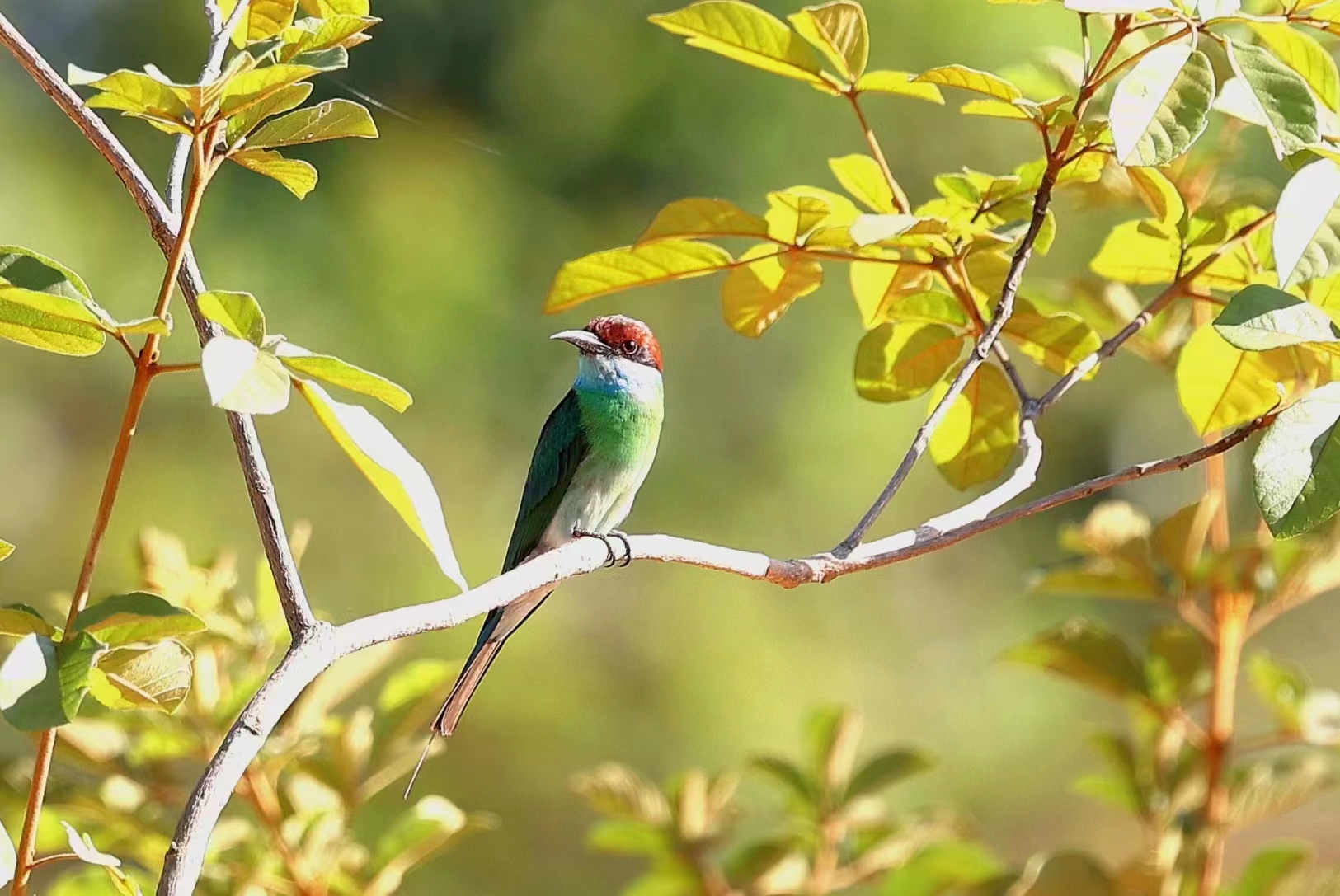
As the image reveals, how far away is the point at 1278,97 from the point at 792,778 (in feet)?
3.40

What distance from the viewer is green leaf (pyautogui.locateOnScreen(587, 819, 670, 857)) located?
5.57 ft

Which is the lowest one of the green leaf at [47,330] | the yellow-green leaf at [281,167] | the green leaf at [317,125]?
the green leaf at [47,330]

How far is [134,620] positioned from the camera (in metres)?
0.86

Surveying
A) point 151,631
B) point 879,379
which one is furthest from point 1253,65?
point 151,631

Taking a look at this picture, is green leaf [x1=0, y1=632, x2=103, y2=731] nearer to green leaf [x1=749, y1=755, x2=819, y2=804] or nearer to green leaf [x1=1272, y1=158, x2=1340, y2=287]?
green leaf [x1=1272, y1=158, x2=1340, y2=287]

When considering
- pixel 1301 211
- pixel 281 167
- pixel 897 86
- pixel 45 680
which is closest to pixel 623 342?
pixel 897 86

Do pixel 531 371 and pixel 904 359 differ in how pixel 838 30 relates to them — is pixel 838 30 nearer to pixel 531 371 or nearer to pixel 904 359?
pixel 904 359

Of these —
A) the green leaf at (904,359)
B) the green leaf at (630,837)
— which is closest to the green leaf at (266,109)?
the green leaf at (904,359)

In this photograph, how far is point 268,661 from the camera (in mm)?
1657

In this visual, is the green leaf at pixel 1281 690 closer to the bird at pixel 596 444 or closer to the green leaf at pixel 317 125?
the bird at pixel 596 444

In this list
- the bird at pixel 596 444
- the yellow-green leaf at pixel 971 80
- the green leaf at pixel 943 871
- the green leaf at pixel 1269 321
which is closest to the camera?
the green leaf at pixel 1269 321

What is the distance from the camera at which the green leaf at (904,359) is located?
53.8 inches

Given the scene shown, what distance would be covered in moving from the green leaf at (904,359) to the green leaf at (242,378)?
0.73m

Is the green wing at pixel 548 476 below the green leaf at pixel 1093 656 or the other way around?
below
